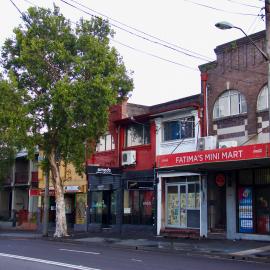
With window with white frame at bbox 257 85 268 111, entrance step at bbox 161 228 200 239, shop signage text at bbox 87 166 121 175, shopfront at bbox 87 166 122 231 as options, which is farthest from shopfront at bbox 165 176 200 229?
window with white frame at bbox 257 85 268 111

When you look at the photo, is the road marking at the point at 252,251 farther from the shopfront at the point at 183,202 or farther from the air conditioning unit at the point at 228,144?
the shopfront at the point at 183,202

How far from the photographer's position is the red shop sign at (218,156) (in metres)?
19.1

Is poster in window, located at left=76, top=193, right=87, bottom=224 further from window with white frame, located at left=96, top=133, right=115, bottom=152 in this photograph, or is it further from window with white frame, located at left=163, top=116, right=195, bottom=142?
window with white frame, located at left=163, top=116, right=195, bottom=142

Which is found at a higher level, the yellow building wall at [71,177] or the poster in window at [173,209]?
the yellow building wall at [71,177]

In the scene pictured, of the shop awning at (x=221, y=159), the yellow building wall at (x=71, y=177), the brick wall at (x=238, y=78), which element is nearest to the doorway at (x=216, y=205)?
the shop awning at (x=221, y=159)

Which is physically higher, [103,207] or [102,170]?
[102,170]

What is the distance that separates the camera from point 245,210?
23.5m

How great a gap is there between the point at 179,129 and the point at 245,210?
6.04m

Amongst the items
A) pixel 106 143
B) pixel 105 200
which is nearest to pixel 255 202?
pixel 105 200

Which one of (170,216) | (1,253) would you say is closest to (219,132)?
(170,216)

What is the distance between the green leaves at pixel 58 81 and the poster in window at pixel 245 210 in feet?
26.0

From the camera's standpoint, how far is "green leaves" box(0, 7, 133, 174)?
2519 cm

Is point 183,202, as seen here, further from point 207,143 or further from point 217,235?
point 207,143

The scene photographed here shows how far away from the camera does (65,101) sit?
24.6m
